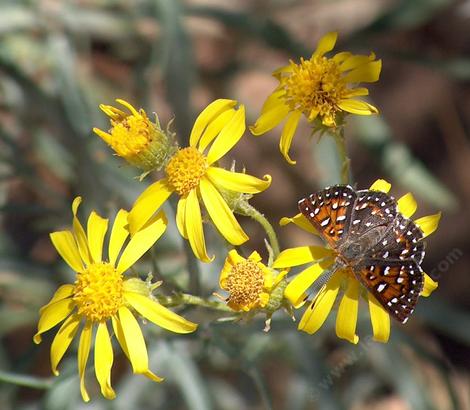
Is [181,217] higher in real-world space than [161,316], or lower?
higher

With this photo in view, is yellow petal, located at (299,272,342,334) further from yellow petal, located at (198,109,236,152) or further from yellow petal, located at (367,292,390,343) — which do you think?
yellow petal, located at (198,109,236,152)

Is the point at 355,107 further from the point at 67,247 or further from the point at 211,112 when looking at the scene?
the point at 67,247

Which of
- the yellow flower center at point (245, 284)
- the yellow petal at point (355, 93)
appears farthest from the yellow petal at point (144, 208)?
the yellow petal at point (355, 93)

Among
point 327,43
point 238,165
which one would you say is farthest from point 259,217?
point 238,165

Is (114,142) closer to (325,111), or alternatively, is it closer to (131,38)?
(325,111)

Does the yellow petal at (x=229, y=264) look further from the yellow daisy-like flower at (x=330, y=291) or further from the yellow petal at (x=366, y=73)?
the yellow petal at (x=366, y=73)

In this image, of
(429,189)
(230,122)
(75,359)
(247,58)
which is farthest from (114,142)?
(247,58)

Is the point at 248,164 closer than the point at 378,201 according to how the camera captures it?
No
